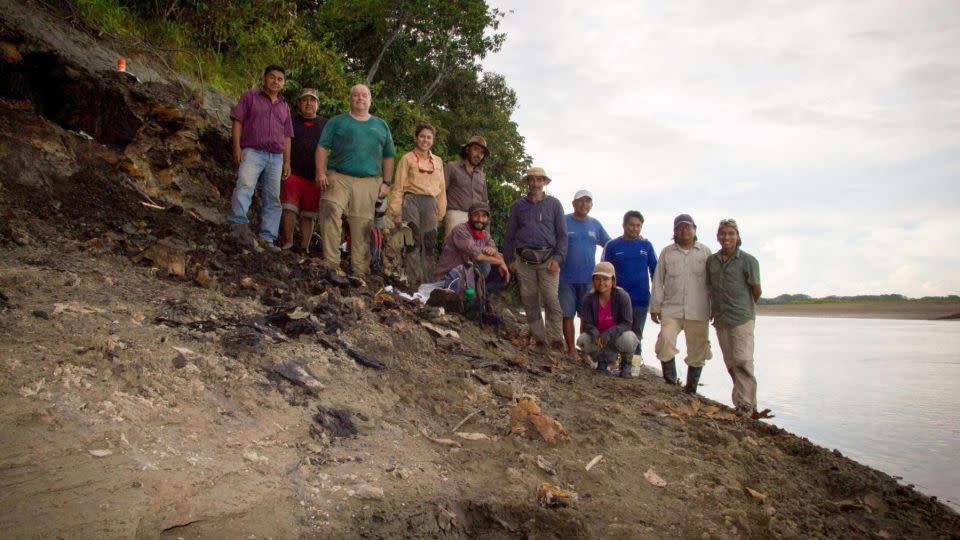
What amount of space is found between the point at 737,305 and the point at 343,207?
3848 millimetres

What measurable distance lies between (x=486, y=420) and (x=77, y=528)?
2254mm

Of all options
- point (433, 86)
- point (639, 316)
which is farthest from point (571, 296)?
point (433, 86)

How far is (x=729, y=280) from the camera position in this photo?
18.9 ft

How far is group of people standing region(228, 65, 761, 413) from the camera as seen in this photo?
5.71 metres

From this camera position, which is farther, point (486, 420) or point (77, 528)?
point (486, 420)

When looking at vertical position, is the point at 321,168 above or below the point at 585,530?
above

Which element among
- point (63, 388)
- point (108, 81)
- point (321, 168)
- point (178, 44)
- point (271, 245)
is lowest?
point (63, 388)

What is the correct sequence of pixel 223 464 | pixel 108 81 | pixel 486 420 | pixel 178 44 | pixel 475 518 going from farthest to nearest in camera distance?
1. pixel 178 44
2. pixel 108 81
3. pixel 486 420
4. pixel 475 518
5. pixel 223 464

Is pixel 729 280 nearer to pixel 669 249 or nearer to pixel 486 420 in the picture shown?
pixel 669 249

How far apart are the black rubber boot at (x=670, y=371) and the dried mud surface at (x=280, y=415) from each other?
1.11ft

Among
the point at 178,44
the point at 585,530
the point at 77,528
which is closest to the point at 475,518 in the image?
the point at 585,530

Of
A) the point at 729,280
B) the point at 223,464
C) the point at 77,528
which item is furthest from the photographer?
the point at 729,280

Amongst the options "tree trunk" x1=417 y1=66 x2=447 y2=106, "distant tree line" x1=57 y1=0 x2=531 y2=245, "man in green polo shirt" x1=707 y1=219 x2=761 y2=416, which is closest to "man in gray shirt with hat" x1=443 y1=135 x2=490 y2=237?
"man in green polo shirt" x1=707 y1=219 x2=761 y2=416

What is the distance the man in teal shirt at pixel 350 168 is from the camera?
584 centimetres
